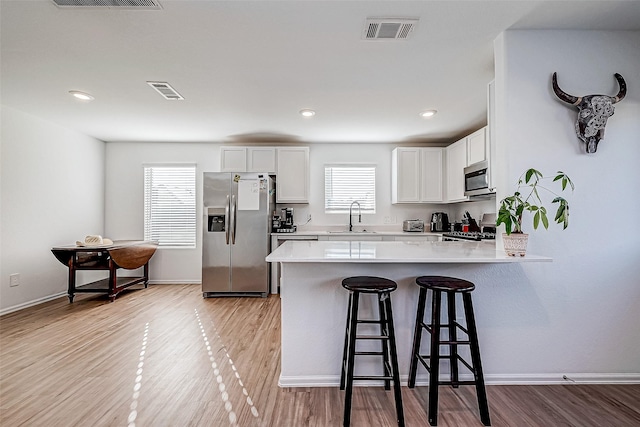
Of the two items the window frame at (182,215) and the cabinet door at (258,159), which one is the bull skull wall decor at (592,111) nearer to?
the cabinet door at (258,159)

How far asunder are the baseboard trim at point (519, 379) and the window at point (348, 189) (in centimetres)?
316

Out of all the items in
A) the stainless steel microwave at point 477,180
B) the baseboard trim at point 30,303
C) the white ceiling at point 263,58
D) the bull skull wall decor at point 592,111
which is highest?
the white ceiling at point 263,58

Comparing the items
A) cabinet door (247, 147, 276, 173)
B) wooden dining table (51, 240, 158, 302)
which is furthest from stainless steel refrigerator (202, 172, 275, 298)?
wooden dining table (51, 240, 158, 302)

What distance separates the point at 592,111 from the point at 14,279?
5734 millimetres

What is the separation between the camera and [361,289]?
1744 millimetres

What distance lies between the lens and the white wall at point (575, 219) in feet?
6.73

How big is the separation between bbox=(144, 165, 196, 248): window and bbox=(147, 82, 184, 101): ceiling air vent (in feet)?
6.62

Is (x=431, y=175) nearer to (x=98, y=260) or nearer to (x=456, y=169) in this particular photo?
(x=456, y=169)

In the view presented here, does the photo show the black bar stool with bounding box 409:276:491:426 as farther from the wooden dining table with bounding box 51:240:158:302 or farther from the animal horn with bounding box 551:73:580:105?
the wooden dining table with bounding box 51:240:158:302

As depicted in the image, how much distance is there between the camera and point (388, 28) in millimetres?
1983

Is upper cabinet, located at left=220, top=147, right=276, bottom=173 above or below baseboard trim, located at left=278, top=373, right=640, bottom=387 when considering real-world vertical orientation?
above

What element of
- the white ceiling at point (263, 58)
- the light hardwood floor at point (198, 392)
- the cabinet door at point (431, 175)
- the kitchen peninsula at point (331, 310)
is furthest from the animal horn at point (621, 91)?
the cabinet door at point (431, 175)

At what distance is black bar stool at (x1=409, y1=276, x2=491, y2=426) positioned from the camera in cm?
169

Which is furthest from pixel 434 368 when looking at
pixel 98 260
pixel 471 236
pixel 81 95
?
pixel 98 260
